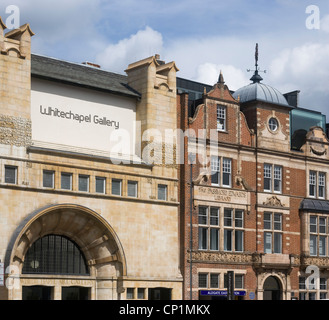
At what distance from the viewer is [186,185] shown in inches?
1832

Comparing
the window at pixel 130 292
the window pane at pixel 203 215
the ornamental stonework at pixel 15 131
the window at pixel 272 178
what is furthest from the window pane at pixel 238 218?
the ornamental stonework at pixel 15 131

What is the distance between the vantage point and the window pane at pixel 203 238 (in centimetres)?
4684

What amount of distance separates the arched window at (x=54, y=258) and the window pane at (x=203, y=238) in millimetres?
8277

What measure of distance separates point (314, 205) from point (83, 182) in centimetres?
2015

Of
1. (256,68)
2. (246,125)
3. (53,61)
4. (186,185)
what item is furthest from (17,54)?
(256,68)

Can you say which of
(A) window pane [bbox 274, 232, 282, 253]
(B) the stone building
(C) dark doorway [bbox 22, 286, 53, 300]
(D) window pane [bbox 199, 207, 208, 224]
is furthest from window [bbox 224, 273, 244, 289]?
(C) dark doorway [bbox 22, 286, 53, 300]

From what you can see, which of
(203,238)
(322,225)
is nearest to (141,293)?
(203,238)

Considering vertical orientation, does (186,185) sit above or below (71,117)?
below

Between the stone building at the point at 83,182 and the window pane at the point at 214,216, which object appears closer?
the stone building at the point at 83,182

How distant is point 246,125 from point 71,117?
14442 mm

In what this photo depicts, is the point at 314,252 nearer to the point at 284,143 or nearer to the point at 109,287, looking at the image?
the point at 284,143

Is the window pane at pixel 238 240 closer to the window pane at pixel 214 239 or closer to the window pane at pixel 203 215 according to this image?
the window pane at pixel 214 239

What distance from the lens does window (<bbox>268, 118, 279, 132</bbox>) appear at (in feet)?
173

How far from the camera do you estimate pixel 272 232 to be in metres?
50.9
